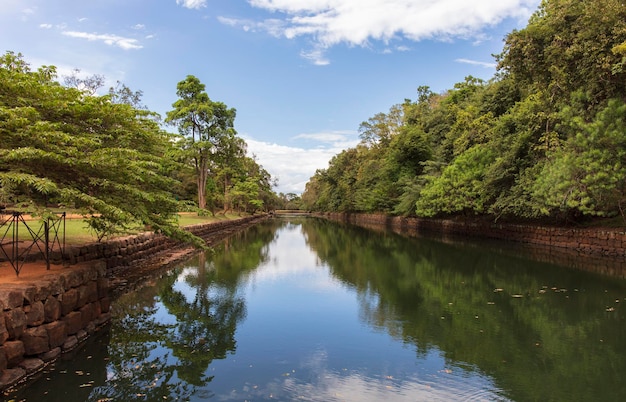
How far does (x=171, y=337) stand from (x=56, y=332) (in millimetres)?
2015

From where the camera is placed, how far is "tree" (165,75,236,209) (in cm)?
3456

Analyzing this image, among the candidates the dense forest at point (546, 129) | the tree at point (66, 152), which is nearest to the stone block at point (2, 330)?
the tree at point (66, 152)

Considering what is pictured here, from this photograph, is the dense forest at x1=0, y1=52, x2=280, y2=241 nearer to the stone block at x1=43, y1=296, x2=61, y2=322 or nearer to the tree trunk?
the stone block at x1=43, y1=296, x2=61, y2=322

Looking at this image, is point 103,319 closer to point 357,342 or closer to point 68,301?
point 68,301

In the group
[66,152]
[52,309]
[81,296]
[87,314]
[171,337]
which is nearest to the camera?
[52,309]

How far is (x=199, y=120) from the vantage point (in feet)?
118

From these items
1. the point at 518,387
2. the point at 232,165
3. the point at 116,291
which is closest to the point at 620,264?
the point at 518,387

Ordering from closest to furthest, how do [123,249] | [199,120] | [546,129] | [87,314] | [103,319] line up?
[87,314] < [103,319] < [123,249] < [546,129] < [199,120]

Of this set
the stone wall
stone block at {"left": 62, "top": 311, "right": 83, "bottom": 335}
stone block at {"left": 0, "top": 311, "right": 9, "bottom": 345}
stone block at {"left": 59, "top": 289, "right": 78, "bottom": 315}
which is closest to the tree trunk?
the stone wall

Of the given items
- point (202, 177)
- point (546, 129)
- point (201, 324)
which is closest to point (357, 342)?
point (201, 324)

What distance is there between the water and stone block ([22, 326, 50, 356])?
35cm

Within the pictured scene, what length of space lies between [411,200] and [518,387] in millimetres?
29817

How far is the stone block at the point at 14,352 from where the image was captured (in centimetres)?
566

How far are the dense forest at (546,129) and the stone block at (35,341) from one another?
1498 centimetres
